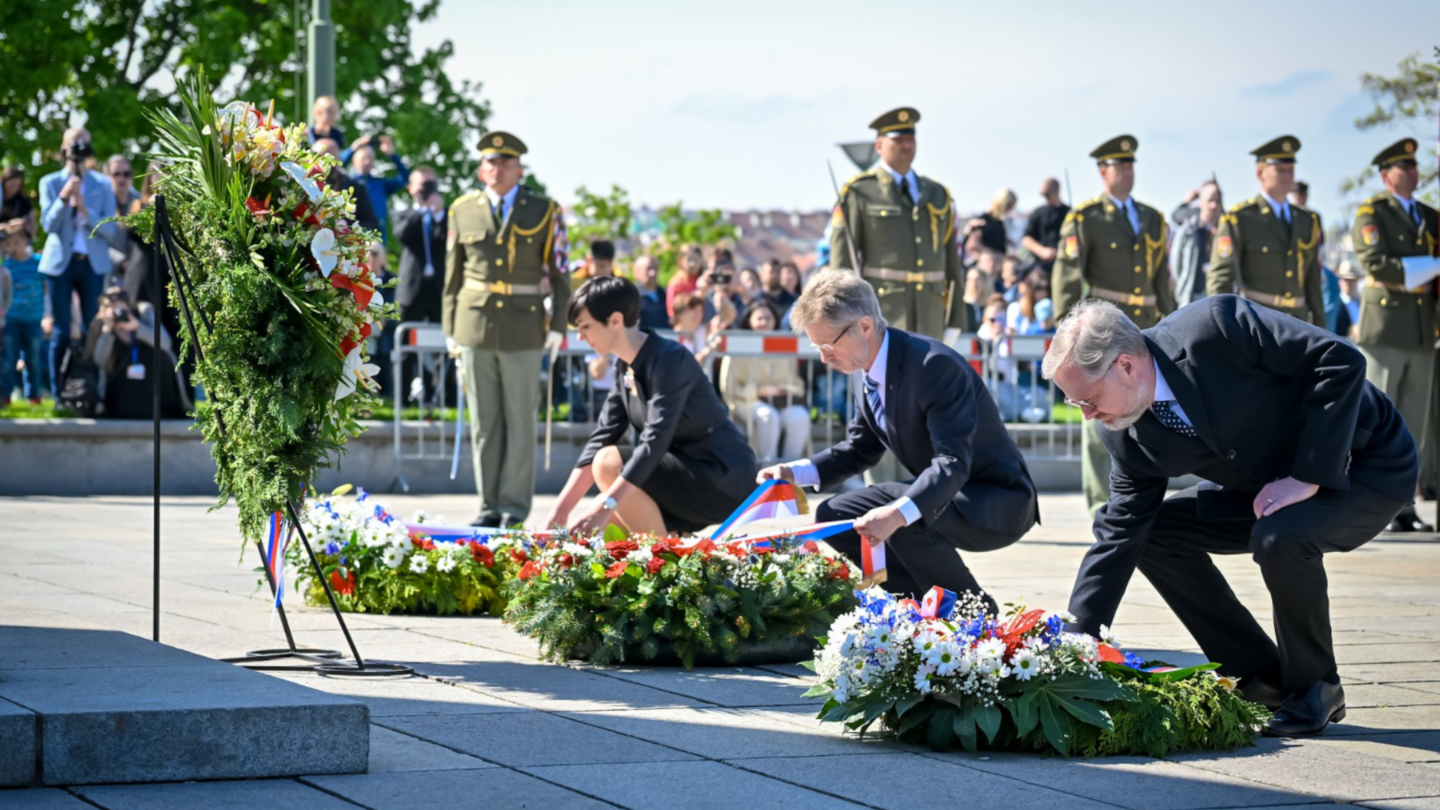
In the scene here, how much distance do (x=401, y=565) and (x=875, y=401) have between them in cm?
242

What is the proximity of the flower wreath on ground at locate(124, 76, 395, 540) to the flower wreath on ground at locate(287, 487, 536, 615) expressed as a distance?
1734 millimetres

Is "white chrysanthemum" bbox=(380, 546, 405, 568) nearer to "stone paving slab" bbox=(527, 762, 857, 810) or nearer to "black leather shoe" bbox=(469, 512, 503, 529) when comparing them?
"stone paving slab" bbox=(527, 762, 857, 810)

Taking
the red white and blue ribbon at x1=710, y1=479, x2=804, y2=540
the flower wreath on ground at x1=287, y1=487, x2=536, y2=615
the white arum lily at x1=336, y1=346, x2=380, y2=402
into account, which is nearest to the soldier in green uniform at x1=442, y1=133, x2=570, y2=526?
the flower wreath on ground at x1=287, y1=487, x2=536, y2=615

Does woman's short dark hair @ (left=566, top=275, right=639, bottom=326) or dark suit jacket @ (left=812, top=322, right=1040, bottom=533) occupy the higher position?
woman's short dark hair @ (left=566, top=275, right=639, bottom=326)

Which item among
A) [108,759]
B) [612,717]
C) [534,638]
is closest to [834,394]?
[534,638]

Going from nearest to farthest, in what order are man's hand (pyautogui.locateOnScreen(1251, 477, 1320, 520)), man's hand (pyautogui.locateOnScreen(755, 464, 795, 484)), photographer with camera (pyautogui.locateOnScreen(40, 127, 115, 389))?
1. man's hand (pyautogui.locateOnScreen(1251, 477, 1320, 520))
2. man's hand (pyautogui.locateOnScreen(755, 464, 795, 484))
3. photographer with camera (pyautogui.locateOnScreen(40, 127, 115, 389))

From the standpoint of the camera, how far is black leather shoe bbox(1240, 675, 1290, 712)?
6152mm

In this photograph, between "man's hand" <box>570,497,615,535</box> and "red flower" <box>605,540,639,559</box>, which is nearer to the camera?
"red flower" <box>605,540,639,559</box>

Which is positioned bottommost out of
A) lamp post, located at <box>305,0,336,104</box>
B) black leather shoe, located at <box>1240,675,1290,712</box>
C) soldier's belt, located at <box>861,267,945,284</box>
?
black leather shoe, located at <box>1240,675,1290,712</box>

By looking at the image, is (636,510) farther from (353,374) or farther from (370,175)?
(370,175)

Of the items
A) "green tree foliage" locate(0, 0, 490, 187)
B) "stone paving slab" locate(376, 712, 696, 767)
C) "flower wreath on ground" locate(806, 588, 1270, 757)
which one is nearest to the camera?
"stone paving slab" locate(376, 712, 696, 767)

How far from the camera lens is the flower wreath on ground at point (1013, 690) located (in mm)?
5406

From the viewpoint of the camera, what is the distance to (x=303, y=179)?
646 centimetres

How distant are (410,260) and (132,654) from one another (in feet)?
37.9
